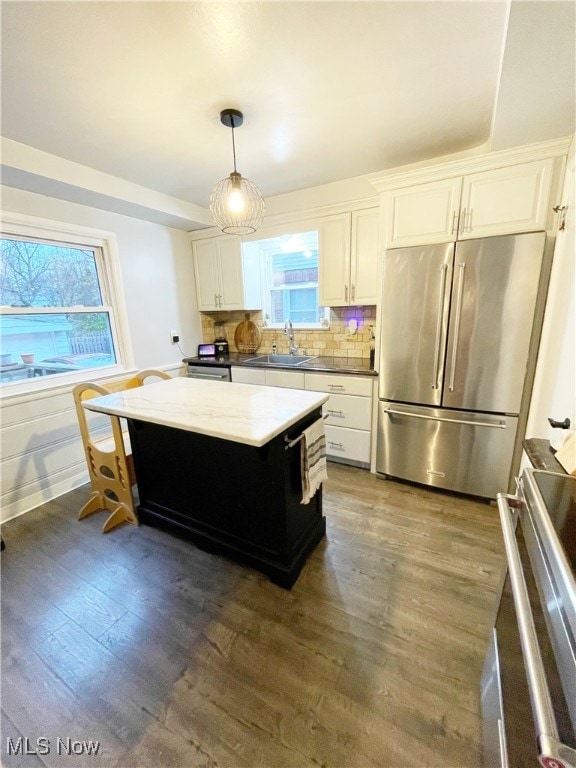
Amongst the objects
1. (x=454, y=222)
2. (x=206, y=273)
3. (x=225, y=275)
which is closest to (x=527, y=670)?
(x=454, y=222)

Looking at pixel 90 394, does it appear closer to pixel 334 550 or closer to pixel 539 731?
pixel 334 550

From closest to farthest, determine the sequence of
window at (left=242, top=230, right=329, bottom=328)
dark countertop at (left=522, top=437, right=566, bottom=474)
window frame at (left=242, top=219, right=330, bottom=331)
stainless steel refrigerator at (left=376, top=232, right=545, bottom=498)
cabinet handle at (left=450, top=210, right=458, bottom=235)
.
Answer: dark countertop at (left=522, top=437, right=566, bottom=474) → stainless steel refrigerator at (left=376, top=232, right=545, bottom=498) → cabinet handle at (left=450, top=210, right=458, bottom=235) → window frame at (left=242, top=219, right=330, bottom=331) → window at (left=242, top=230, right=329, bottom=328)

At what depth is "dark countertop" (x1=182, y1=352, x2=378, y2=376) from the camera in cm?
269

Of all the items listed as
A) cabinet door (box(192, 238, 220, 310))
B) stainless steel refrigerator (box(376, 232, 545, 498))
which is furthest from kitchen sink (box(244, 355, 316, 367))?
stainless steel refrigerator (box(376, 232, 545, 498))

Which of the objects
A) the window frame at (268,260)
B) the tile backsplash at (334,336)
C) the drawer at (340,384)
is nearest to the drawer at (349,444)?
the drawer at (340,384)

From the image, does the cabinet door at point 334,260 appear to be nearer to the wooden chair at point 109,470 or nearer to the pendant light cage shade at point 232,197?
the pendant light cage shade at point 232,197

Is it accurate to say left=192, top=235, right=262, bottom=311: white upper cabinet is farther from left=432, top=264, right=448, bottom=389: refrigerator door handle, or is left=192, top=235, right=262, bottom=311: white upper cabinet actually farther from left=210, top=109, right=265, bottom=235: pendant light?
left=432, top=264, right=448, bottom=389: refrigerator door handle

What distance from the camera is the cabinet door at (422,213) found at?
208 cm

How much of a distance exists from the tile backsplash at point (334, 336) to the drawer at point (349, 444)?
875 millimetres

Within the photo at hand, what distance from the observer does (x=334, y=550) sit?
190 cm

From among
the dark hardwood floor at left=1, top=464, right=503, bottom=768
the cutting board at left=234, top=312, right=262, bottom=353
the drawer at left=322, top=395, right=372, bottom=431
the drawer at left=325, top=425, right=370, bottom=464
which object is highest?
the cutting board at left=234, top=312, right=262, bottom=353

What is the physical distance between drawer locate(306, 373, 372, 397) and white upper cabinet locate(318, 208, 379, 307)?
75cm

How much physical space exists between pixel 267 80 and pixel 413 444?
8.13 ft

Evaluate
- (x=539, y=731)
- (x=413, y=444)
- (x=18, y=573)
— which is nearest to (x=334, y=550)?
(x=413, y=444)
